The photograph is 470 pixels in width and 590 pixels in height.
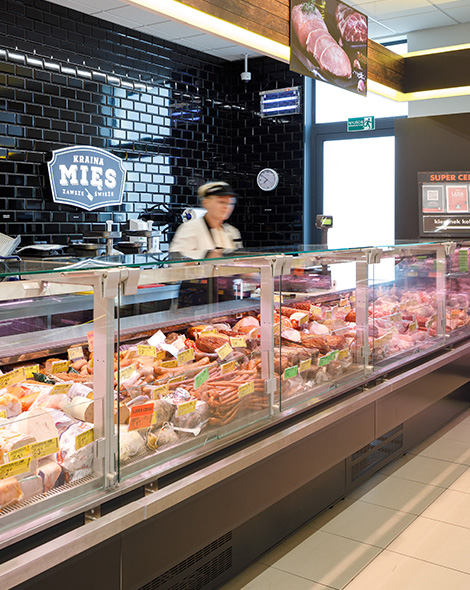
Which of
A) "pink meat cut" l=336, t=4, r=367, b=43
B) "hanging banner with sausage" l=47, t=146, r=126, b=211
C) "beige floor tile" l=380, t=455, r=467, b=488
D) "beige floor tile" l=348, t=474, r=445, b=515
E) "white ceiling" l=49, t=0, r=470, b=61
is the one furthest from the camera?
"white ceiling" l=49, t=0, r=470, b=61

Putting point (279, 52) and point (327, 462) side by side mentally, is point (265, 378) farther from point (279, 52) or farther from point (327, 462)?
point (279, 52)

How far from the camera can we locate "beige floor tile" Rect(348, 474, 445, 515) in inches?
127

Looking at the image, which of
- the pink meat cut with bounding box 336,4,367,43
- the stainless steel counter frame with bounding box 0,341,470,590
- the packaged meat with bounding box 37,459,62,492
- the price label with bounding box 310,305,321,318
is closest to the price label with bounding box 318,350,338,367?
the stainless steel counter frame with bounding box 0,341,470,590

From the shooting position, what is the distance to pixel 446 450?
159 inches

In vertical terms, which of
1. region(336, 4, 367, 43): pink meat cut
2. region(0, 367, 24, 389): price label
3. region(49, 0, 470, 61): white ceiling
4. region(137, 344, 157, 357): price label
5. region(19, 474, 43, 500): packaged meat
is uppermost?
region(49, 0, 470, 61): white ceiling

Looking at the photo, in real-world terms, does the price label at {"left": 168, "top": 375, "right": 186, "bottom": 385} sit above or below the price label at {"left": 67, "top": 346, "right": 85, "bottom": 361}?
below

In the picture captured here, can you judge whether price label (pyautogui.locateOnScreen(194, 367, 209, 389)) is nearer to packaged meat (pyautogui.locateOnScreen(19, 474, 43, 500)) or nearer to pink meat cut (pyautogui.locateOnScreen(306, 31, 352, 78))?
packaged meat (pyautogui.locateOnScreen(19, 474, 43, 500))

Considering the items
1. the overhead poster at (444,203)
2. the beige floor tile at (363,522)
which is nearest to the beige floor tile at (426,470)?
the beige floor tile at (363,522)

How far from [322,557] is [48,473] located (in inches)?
56.1

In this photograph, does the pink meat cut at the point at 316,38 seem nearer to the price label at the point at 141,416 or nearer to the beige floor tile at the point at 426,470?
the beige floor tile at the point at 426,470

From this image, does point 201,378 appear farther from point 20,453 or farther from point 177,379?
point 20,453

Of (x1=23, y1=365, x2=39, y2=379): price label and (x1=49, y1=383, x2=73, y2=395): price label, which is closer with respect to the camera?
(x1=49, y1=383, x2=73, y2=395): price label

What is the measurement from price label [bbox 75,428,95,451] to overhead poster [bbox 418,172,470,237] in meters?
5.26

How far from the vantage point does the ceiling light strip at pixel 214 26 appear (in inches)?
108
